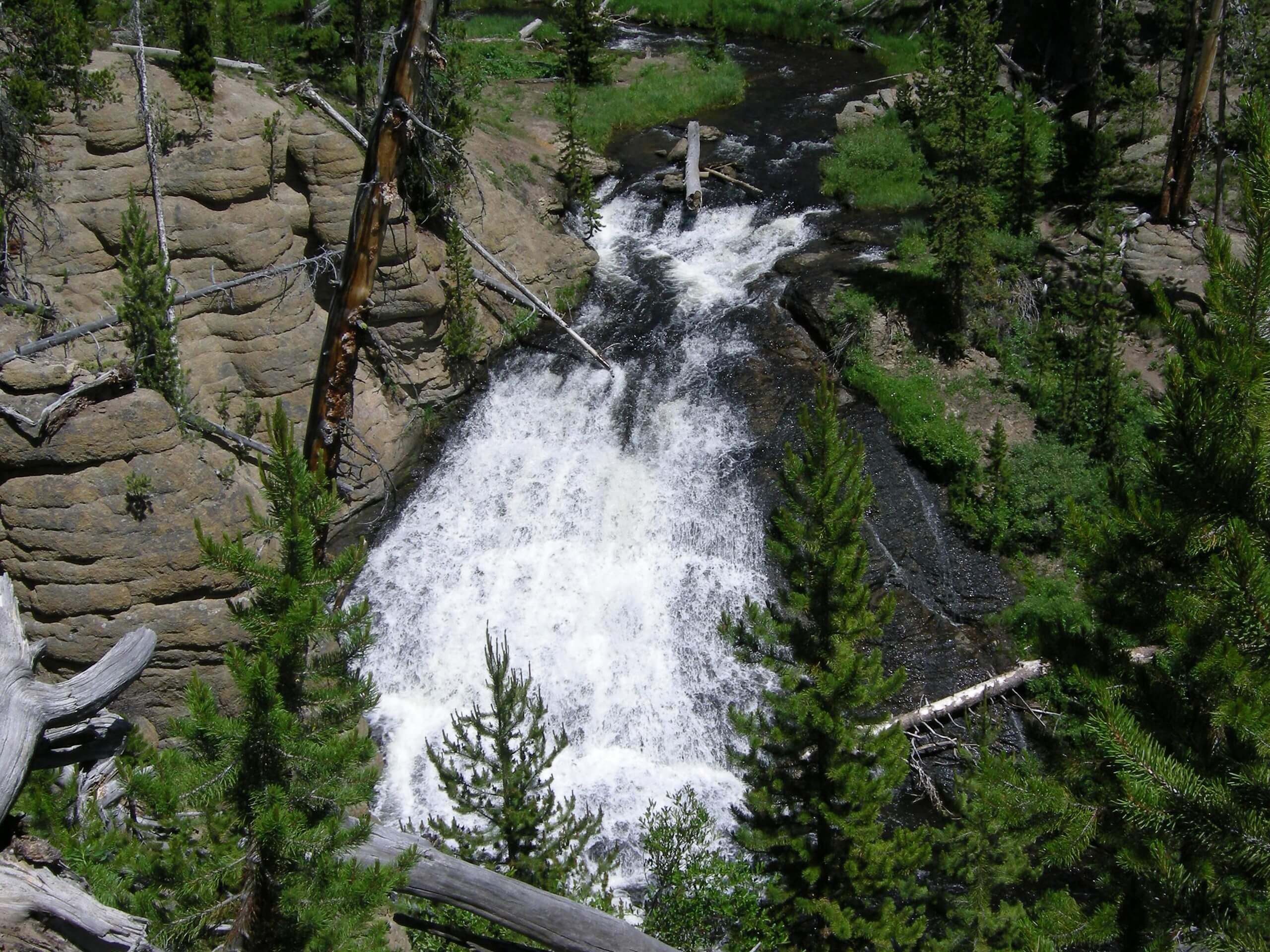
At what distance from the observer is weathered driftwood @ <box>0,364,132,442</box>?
1473 centimetres

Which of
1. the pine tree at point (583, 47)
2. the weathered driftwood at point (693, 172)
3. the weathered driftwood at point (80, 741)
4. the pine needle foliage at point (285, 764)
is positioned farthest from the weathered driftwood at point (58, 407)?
the pine tree at point (583, 47)

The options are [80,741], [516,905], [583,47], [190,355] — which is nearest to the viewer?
[80,741]

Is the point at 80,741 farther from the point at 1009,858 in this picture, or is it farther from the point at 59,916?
the point at 1009,858

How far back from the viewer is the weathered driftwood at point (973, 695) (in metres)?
16.9

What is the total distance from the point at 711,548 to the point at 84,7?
15.2 metres

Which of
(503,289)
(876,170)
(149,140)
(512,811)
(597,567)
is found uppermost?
(149,140)

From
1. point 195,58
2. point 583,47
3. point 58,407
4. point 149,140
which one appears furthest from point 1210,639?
point 583,47

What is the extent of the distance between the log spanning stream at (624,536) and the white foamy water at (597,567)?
0.03 meters

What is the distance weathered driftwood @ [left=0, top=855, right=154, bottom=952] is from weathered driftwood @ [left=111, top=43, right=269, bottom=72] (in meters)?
15.9

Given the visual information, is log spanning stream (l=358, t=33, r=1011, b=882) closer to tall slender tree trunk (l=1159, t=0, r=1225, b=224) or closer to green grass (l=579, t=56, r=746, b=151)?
green grass (l=579, t=56, r=746, b=151)

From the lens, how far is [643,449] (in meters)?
20.9

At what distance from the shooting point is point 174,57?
1920 centimetres

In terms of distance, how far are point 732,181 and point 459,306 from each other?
922 centimetres

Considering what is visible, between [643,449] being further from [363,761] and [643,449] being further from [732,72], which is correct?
[732,72]
